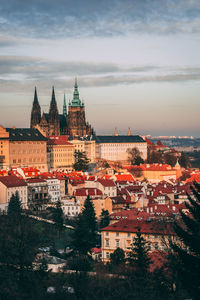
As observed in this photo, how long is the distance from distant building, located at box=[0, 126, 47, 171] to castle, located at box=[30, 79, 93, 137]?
26.9 metres

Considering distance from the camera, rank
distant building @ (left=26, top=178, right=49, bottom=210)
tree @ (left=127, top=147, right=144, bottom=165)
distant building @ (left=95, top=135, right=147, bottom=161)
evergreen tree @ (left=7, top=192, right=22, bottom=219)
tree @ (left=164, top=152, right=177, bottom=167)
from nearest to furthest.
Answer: evergreen tree @ (left=7, top=192, right=22, bottom=219), distant building @ (left=26, top=178, right=49, bottom=210), tree @ (left=127, top=147, right=144, bottom=165), tree @ (left=164, top=152, right=177, bottom=167), distant building @ (left=95, top=135, right=147, bottom=161)

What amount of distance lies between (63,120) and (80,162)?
39186mm

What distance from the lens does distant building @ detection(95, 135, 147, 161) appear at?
13150 cm

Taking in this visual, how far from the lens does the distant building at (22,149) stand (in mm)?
96188

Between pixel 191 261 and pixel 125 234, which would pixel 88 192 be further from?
pixel 191 261

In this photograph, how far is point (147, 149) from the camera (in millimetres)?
143625

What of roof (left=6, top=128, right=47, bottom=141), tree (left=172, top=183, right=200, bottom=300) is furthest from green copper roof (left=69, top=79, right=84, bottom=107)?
tree (left=172, top=183, right=200, bottom=300)

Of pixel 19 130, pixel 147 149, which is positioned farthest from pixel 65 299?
pixel 147 149

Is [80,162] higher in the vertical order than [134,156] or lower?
lower

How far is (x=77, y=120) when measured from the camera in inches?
5453

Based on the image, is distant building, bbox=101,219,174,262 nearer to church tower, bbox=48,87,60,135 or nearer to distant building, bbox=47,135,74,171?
distant building, bbox=47,135,74,171

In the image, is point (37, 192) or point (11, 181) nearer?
point (11, 181)

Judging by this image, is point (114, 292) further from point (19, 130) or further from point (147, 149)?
point (147, 149)

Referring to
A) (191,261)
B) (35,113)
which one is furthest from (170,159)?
(191,261)
